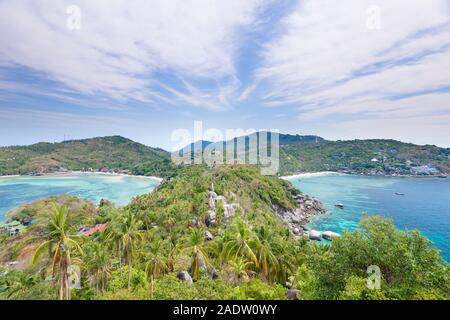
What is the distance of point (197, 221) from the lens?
3809cm

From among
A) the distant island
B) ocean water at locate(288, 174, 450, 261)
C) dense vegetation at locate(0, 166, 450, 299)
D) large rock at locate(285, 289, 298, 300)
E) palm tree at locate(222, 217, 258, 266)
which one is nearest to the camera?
dense vegetation at locate(0, 166, 450, 299)

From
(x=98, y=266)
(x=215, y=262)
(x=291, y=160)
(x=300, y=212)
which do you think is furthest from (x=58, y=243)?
(x=291, y=160)

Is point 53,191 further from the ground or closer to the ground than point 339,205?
further from the ground

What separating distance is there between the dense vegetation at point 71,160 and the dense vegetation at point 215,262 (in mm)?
104233

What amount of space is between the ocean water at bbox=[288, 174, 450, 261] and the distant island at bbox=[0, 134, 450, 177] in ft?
166

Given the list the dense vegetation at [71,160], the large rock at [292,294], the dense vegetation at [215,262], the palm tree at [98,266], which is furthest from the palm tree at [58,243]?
the dense vegetation at [71,160]

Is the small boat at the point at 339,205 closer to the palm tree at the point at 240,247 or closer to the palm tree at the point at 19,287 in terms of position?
the palm tree at the point at 240,247

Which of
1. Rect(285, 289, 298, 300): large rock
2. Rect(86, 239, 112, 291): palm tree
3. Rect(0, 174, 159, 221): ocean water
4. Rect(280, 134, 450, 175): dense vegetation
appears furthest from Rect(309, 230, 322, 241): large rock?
Rect(280, 134, 450, 175): dense vegetation

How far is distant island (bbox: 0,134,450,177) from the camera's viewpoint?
145 meters

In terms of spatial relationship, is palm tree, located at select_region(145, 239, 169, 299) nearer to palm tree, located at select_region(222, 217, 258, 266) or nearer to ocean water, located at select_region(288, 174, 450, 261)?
palm tree, located at select_region(222, 217, 258, 266)

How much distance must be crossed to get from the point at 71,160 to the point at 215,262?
180 metres

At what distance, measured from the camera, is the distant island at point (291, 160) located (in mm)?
145250

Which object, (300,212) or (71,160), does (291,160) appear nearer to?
(300,212)

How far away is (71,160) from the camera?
16800 cm
